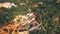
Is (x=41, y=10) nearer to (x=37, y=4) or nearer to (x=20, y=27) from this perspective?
(x=37, y=4)

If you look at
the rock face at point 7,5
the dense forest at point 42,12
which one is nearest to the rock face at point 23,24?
the dense forest at point 42,12

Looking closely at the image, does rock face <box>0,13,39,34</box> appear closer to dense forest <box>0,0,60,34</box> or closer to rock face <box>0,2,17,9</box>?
dense forest <box>0,0,60,34</box>

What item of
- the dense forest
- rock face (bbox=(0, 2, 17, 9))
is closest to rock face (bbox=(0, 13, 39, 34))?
the dense forest

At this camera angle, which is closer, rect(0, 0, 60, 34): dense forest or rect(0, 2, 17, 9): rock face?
rect(0, 0, 60, 34): dense forest

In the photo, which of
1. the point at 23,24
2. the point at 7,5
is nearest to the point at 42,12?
the point at 23,24

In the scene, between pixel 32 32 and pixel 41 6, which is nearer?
pixel 32 32

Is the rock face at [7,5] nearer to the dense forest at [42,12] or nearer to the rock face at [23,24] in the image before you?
the dense forest at [42,12]

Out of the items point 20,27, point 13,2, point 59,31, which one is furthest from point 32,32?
point 13,2

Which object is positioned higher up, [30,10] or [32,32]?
[30,10]
